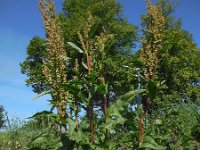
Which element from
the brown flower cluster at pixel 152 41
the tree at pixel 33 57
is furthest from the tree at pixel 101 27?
the brown flower cluster at pixel 152 41

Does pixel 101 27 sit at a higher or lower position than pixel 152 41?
higher

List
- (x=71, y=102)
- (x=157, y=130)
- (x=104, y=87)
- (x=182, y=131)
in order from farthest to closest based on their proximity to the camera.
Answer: (x=182, y=131) → (x=157, y=130) → (x=71, y=102) → (x=104, y=87)

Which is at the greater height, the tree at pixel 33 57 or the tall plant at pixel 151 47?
the tree at pixel 33 57

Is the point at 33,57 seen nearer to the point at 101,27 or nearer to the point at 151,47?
the point at 101,27

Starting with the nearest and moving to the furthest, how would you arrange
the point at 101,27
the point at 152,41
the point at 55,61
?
the point at 55,61
the point at 152,41
the point at 101,27

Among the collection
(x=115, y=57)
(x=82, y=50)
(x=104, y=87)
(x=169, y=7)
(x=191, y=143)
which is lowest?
(x=191, y=143)

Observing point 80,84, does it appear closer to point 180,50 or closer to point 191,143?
point 191,143

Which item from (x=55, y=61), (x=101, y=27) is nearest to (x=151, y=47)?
(x=55, y=61)

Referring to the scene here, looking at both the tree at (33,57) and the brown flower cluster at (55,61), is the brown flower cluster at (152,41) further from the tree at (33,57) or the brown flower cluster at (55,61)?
the tree at (33,57)

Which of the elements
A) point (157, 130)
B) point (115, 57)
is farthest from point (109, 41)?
point (115, 57)

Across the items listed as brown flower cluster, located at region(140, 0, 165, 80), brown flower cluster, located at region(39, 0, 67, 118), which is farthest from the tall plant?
brown flower cluster, located at region(39, 0, 67, 118)

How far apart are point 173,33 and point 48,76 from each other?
38544 millimetres

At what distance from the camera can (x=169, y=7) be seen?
1708 inches

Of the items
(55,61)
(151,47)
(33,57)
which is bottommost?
(55,61)
